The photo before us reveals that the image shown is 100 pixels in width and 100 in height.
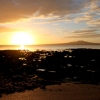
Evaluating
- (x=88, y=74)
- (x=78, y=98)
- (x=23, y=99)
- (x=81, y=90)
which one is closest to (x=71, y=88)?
(x=81, y=90)

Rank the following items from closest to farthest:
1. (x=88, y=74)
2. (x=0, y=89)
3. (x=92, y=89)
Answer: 1. (x=0, y=89)
2. (x=92, y=89)
3. (x=88, y=74)

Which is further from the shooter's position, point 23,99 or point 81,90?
point 81,90

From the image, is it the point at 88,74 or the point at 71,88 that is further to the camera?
the point at 88,74

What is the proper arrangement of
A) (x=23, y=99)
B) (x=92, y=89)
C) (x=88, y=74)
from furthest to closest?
(x=88, y=74)
(x=92, y=89)
(x=23, y=99)

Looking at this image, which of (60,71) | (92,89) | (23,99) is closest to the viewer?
(23,99)

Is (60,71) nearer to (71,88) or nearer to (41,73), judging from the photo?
(41,73)

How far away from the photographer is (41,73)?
22594 millimetres

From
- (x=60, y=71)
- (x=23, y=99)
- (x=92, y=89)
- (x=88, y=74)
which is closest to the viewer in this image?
(x=23, y=99)

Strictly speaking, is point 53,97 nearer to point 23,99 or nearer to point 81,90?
point 23,99

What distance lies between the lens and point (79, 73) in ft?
74.8

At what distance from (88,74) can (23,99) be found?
10.8 metres

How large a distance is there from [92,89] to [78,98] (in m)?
2.82

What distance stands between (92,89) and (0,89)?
21.7 feet

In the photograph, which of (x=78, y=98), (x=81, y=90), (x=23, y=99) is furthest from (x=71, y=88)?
(x=23, y=99)
